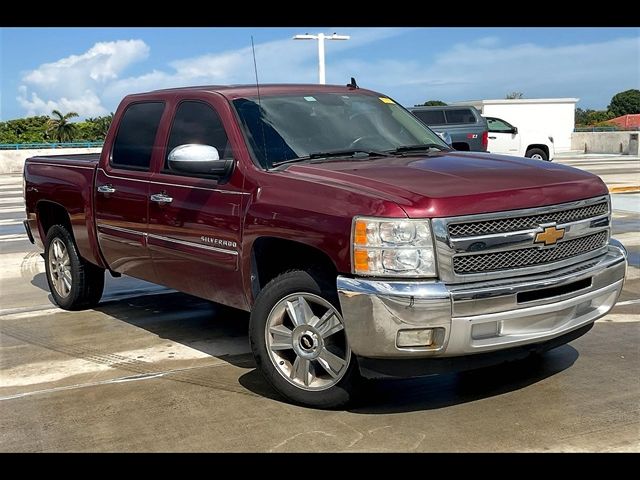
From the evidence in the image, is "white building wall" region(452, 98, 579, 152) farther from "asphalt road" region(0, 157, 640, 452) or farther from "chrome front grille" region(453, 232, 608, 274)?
"chrome front grille" region(453, 232, 608, 274)

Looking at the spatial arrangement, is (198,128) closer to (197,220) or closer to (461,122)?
(197,220)

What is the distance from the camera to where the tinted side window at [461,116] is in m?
20.1

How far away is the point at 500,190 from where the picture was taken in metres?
4.21

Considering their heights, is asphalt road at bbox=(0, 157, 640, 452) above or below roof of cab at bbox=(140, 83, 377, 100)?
below

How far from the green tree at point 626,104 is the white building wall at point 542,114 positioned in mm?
46754

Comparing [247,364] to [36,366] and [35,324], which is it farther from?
[35,324]

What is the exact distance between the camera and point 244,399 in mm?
4691

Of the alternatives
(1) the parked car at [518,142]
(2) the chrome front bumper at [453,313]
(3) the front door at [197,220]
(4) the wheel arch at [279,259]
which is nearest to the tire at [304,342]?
(4) the wheel arch at [279,259]

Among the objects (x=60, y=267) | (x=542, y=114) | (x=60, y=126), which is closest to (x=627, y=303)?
(x=60, y=267)

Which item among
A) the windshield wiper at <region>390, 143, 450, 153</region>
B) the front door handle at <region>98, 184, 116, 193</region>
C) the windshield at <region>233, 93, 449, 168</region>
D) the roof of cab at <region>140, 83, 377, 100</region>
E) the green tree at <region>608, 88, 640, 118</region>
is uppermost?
the roof of cab at <region>140, 83, 377, 100</region>

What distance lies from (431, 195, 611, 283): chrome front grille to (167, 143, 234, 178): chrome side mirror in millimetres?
1659

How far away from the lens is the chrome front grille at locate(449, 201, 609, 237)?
4.05m

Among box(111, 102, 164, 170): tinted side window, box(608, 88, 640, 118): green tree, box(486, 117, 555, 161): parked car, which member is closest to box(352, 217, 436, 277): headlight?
box(111, 102, 164, 170): tinted side window
